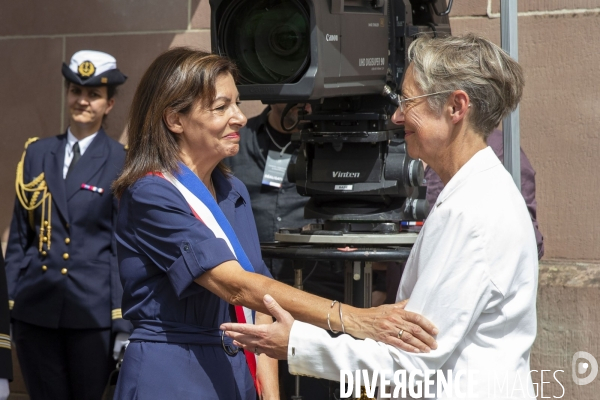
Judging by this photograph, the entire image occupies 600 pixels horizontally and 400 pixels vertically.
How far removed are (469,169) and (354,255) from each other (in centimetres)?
62

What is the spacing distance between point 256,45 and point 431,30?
0.63 meters

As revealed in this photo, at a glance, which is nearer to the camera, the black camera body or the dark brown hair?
the dark brown hair

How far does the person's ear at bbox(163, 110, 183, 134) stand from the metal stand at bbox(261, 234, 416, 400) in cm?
48

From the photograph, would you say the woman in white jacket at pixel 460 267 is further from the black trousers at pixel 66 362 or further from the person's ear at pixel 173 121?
the black trousers at pixel 66 362

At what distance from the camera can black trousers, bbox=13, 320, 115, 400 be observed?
3676mm

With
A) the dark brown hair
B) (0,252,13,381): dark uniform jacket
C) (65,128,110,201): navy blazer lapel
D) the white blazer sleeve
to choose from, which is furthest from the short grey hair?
(65,128,110,201): navy blazer lapel

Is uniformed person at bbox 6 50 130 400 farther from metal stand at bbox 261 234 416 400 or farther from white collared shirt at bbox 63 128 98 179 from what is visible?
metal stand at bbox 261 234 416 400


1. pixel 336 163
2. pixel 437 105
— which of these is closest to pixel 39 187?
pixel 336 163

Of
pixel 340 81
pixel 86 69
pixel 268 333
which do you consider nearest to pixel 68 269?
pixel 86 69

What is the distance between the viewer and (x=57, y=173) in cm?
384

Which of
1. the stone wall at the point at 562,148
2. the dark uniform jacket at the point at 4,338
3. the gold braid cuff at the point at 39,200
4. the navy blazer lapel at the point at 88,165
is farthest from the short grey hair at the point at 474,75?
the gold braid cuff at the point at 39,200

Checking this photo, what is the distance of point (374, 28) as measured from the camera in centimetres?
259

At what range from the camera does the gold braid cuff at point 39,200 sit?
149 inches

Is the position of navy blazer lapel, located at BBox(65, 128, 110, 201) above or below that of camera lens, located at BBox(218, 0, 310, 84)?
Answer: below
